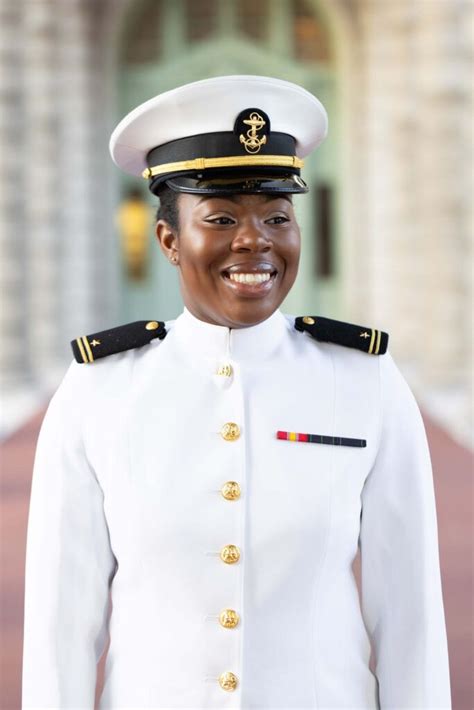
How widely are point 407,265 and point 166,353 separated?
32.7ft

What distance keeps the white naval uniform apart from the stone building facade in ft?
24.9

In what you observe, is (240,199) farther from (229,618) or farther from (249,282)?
(229,618)

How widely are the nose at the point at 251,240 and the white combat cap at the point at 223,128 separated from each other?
89 millimetres

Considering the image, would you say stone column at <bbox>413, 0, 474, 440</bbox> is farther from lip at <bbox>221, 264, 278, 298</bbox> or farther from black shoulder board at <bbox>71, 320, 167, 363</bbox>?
lip at <bbox>221, 264, 278, 298</bbox>

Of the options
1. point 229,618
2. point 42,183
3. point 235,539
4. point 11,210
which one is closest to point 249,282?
point 235,539

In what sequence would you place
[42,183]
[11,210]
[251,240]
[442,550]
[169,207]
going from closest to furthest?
1. [251,240]
2. [169,207]
3. [442,550]
4. [11,210]
5. [42,183]

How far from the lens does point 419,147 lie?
36.6 ft

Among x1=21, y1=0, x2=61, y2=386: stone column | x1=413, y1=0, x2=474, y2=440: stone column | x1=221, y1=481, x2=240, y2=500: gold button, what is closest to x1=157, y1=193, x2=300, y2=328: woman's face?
x1=221, y1=481, x2=240, y2=500: gold button

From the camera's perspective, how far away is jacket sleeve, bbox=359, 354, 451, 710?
1674 mm

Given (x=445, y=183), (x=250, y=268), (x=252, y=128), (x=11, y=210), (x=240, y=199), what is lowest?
(x=250, y=268)

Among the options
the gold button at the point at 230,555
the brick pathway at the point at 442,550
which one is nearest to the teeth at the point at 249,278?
the gold button at the point at 230,555

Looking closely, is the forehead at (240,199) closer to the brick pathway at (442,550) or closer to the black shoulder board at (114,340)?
the black shoulder board at (114,340)

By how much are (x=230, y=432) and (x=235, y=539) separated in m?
0.16

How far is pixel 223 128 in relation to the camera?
5.56 ft
